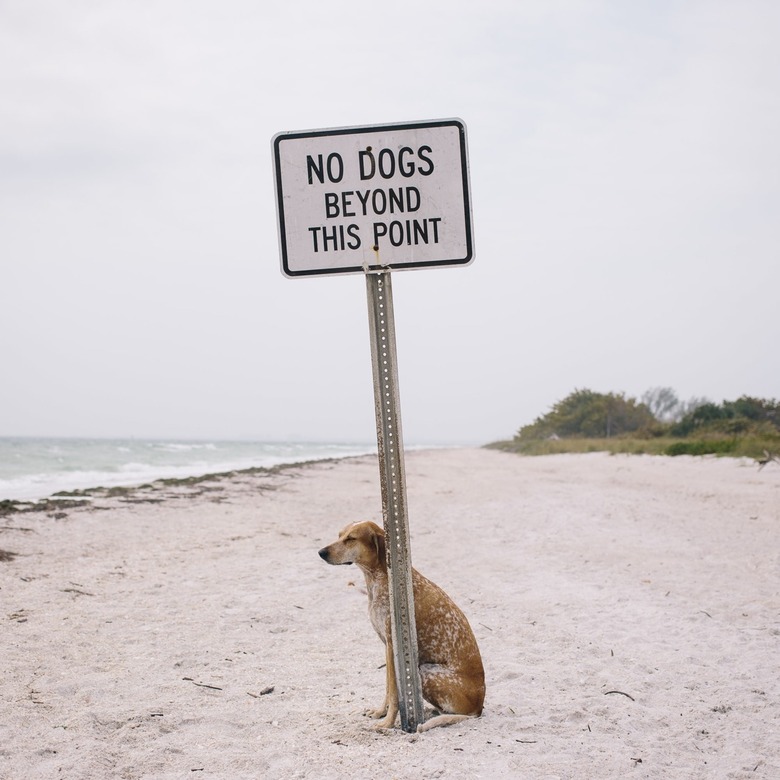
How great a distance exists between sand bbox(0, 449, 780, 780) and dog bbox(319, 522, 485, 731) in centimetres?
14

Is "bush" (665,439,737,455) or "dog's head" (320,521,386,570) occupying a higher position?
"dog's head" (320,521,386,570)

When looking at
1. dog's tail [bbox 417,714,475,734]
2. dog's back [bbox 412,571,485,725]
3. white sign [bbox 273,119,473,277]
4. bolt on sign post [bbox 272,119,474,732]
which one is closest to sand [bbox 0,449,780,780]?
dog's tail [bbox 417,714,475,734]

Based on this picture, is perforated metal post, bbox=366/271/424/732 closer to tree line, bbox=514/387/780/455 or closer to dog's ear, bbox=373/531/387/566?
dog's ear, bbox=373/531/387/566

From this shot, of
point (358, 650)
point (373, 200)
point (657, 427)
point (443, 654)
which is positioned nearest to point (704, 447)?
point (657, 427)

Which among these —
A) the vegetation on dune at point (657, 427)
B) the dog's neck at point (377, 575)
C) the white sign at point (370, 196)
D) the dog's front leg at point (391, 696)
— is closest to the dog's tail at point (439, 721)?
the dog's front leg at point (391, 696)

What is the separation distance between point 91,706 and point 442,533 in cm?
737

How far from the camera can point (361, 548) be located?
154 inches

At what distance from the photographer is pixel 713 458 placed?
80.4ft

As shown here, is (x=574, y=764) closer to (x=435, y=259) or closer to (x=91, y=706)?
(x=435, y=259)

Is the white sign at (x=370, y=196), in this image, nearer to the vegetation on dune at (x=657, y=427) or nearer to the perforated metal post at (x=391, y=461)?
the perforated metal post at (x=391, y=461)

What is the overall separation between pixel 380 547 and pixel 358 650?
82.7 inches

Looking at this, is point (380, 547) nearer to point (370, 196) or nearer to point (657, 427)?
point (370, 196)

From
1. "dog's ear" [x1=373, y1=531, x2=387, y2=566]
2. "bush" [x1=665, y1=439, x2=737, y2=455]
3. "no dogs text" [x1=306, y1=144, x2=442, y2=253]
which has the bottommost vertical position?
"bush" [x1=665, y1=439, x2=737, y2=455]

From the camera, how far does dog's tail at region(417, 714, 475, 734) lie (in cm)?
378
